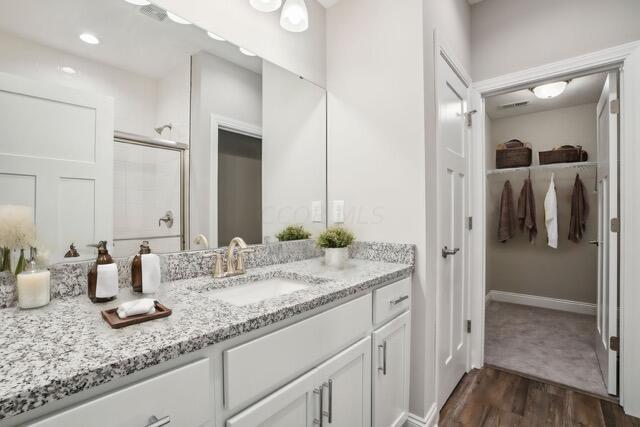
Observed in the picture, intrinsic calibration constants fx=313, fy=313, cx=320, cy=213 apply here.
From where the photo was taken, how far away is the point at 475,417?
1.77 metres

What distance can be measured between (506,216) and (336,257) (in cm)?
308

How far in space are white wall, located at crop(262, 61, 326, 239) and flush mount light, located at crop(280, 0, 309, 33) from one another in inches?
8.4

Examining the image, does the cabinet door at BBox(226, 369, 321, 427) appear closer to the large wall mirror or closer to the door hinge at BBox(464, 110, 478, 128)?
the large wall mirror

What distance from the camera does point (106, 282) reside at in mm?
930

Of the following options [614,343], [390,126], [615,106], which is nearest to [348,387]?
[390,126]

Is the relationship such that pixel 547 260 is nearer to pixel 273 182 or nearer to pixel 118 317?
pixel 273 182

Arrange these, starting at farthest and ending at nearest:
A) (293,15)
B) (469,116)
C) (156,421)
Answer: (469,116)
(293,15)
(156,421)

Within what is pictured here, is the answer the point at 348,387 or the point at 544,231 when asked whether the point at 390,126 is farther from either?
the point at 544,231

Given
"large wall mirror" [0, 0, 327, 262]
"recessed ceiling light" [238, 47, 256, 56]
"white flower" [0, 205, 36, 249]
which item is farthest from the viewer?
"recessed ceiling light" [238, 47, 256, 56]

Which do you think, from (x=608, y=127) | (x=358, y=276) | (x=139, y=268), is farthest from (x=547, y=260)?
(x=139, y=268)

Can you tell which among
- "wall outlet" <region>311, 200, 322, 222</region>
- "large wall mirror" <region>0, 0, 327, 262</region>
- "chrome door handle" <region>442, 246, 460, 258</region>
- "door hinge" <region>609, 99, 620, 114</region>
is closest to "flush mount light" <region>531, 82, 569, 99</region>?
"door hinge" <region>609, 99, 620, 114</region>

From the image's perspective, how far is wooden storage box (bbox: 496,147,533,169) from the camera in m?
3.57

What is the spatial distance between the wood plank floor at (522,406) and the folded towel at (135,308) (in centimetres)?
168

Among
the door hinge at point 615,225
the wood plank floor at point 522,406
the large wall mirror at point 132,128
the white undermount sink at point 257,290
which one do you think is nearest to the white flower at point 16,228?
the large wall mirror at point 132,128
